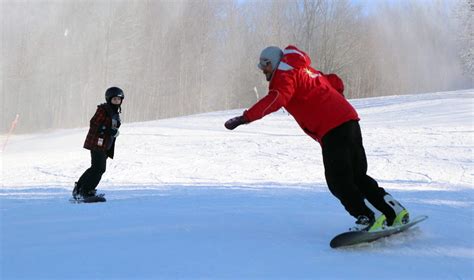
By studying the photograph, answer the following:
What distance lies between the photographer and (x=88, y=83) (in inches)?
1538

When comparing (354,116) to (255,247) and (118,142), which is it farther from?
(118,142)

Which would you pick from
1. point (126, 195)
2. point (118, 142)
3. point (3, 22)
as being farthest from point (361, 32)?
point (126, 195)

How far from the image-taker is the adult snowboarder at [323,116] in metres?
3.54

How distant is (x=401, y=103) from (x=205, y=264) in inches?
851

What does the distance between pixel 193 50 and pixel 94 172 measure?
39.0 metres

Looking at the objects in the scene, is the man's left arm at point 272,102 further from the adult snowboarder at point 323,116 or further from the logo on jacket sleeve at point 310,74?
the logo on jacket sleeve at point 310,74

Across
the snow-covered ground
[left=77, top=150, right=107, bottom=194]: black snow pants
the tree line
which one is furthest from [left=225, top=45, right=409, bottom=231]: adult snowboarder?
the tree line

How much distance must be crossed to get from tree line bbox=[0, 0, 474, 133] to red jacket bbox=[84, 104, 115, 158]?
86.1ft

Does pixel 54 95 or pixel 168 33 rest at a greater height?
pixel 168 33

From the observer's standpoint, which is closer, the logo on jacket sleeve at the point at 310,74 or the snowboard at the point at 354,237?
the snowboard at the point at 354,237

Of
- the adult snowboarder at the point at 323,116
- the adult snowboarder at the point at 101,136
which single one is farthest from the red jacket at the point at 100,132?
the adult snowboarder at the point at 323,116

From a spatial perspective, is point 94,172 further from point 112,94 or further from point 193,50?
point 193,50

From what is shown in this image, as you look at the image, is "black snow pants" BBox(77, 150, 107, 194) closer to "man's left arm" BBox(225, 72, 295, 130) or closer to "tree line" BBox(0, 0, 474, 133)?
"man's left arm" BBox(225, 72, 295, 130)

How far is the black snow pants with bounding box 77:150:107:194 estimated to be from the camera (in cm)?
608
